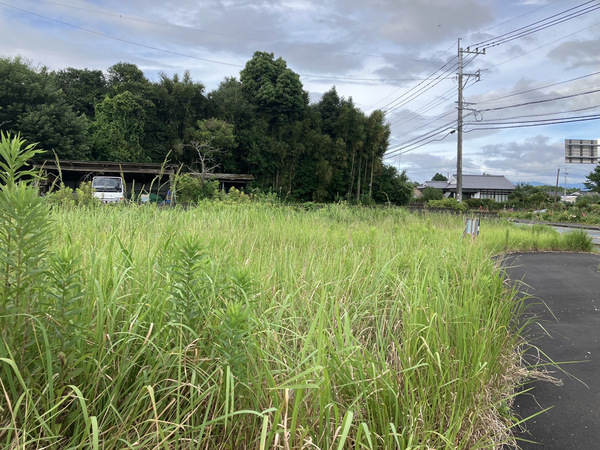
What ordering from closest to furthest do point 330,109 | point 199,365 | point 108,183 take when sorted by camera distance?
1. point 199,365
2. point 108,183
3. point 330,109

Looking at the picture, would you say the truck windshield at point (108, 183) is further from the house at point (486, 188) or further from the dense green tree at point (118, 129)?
the house at point (486, 188)

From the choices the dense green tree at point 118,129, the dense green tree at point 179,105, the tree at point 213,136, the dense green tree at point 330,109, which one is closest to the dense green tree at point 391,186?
the dense green tree at point 330,109

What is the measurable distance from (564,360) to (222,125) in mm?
28564

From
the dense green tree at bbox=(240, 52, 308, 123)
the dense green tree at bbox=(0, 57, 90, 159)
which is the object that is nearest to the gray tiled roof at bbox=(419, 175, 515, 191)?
the dense green tree at bbox=(240, 52, 308, 123)

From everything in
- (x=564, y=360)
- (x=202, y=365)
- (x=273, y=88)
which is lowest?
(x=564, y=360)

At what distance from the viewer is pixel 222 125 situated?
28.8 metres

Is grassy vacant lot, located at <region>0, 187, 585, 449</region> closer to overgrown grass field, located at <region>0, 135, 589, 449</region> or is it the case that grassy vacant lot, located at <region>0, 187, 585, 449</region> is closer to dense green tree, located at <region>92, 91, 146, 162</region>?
overgrown grass field, located at <region>0, 135, 589, 449</region>

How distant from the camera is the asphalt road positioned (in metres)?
1.98

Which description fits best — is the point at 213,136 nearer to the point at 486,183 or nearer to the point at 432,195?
the point at 432,195

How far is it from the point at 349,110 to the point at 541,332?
32.8 meters

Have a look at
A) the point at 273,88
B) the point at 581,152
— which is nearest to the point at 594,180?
the point at 581,152

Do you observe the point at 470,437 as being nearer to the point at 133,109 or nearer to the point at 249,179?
the point at 249,179

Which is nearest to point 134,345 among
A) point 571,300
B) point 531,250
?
point 571,300

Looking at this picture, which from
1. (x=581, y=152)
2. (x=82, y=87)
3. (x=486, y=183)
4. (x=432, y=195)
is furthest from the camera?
(x=486, y=183)
